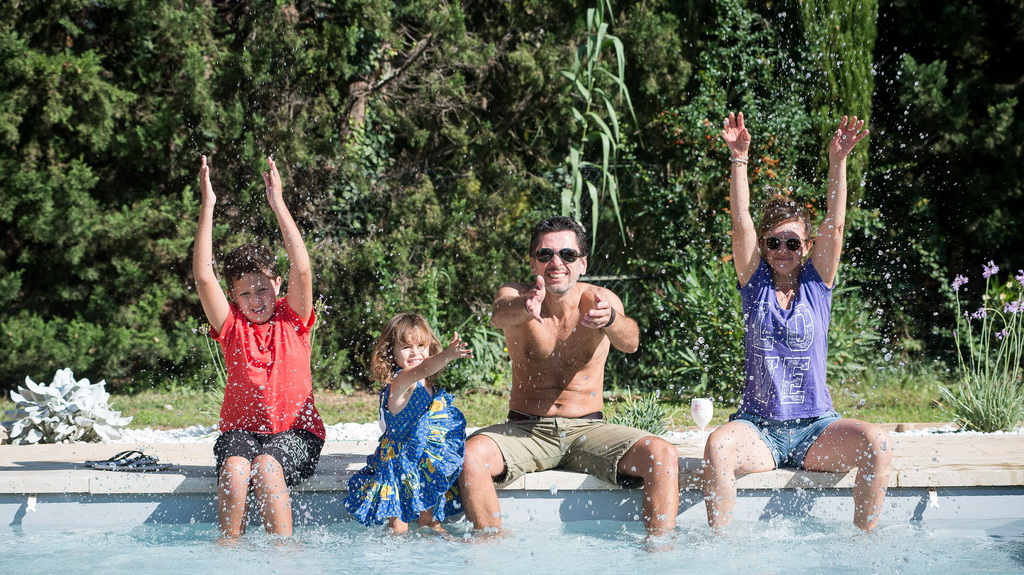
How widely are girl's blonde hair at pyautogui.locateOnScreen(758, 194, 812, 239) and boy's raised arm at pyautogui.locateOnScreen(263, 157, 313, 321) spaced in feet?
5.60

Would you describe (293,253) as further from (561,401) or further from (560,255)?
(561,401)

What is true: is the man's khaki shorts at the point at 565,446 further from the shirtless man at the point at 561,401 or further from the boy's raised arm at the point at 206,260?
the boy's raised arm at the point at 206,260

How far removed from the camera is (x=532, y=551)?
3.37m

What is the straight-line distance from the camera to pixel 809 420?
3600mm

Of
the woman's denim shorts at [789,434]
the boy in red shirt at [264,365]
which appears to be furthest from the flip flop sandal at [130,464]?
the woman's denim shorts at [789,434]

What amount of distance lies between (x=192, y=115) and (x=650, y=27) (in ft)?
11.6

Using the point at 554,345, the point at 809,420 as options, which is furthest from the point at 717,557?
the point at 554,345

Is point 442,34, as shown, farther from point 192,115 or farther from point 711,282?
point 711,282

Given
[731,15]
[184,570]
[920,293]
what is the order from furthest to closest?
[920,293]
[731,15]
[184,570]

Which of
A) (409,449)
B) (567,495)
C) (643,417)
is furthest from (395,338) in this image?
(643,417)

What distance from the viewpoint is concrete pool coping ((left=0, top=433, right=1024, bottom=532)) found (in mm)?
3535

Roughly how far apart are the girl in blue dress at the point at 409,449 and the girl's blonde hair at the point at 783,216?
4.37ft

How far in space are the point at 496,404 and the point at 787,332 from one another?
3.53m

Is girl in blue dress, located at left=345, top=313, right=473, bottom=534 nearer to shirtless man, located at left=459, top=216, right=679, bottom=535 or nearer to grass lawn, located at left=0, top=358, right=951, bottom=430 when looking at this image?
shirtless man, located at left=459, top=216, right=679, bottom=535
